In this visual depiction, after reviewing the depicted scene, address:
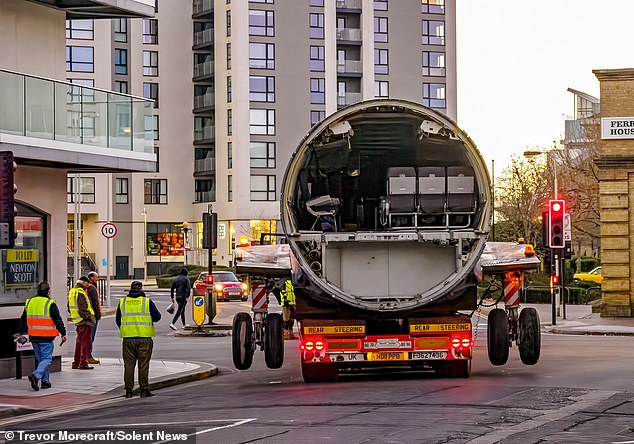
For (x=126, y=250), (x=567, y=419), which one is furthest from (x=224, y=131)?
(x=567, y=419)

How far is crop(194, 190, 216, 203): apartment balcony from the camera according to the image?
91.7 m

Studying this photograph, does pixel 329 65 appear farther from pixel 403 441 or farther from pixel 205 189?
pixel 403 441

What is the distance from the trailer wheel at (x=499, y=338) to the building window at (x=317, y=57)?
6990 centimetres

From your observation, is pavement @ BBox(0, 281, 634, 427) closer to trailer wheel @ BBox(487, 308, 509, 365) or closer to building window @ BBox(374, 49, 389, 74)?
trailer wheel @ BBox(487, 308, 509, 365)

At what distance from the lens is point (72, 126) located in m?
23.7

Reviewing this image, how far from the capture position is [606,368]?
68.8 feet

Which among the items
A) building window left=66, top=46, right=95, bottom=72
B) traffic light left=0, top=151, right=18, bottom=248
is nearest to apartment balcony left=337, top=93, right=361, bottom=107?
building window left=66, top=46, right=95, bottom=72

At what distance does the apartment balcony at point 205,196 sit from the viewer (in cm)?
9169

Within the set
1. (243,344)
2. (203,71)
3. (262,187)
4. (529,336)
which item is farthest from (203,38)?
(529,336)

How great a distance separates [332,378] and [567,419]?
6.05 metres

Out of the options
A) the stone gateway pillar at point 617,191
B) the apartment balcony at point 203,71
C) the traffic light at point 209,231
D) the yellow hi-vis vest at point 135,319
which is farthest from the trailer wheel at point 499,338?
the apartment balcony at point 203,71

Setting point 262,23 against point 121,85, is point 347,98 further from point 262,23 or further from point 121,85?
point 121,85

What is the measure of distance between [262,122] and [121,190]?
1245 centimetres

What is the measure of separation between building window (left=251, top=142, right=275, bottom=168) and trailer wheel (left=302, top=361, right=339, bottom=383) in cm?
6883
